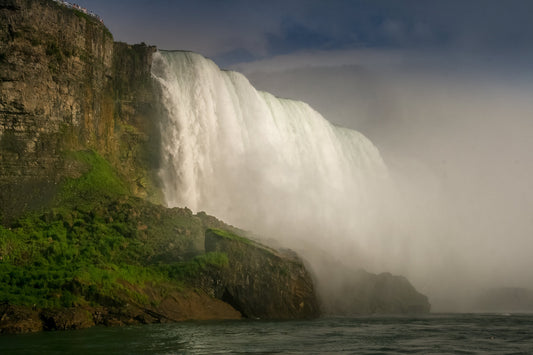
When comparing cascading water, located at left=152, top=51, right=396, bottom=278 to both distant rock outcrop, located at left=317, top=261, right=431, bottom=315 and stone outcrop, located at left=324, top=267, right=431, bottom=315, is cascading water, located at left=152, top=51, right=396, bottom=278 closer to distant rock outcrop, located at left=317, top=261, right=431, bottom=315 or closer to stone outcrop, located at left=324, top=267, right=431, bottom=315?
distant rock outcrop, located at left=317, top=261, right=431, bottom=315

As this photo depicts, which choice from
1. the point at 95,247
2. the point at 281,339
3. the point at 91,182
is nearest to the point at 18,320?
the point at 95,247

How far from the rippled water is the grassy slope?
9.23 ft

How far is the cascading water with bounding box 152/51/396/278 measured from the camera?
138 ft

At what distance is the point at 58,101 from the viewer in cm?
3462

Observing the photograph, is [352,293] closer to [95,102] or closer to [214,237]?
[214,237]

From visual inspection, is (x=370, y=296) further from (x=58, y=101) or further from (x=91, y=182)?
(x=58, y=101)

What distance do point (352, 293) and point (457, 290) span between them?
21420 mm

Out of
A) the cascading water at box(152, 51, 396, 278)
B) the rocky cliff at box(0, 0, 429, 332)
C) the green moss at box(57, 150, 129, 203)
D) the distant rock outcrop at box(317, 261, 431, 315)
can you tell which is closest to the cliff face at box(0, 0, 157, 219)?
the rocky cliff at box(0, 0, 429, 332)

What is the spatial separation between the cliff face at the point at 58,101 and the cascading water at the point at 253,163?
2262 millimetres

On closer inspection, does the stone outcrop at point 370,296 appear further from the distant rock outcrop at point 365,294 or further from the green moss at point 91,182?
the green moss at point 91,182

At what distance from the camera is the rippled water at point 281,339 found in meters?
17.7

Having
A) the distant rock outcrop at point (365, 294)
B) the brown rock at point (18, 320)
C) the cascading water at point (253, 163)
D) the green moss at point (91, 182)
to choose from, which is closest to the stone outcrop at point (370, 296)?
the distant rock outcrop at point (365, 294)

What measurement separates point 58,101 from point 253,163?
1711cm

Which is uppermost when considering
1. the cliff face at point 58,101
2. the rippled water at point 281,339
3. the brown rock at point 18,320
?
the cliff face at point 58,101
